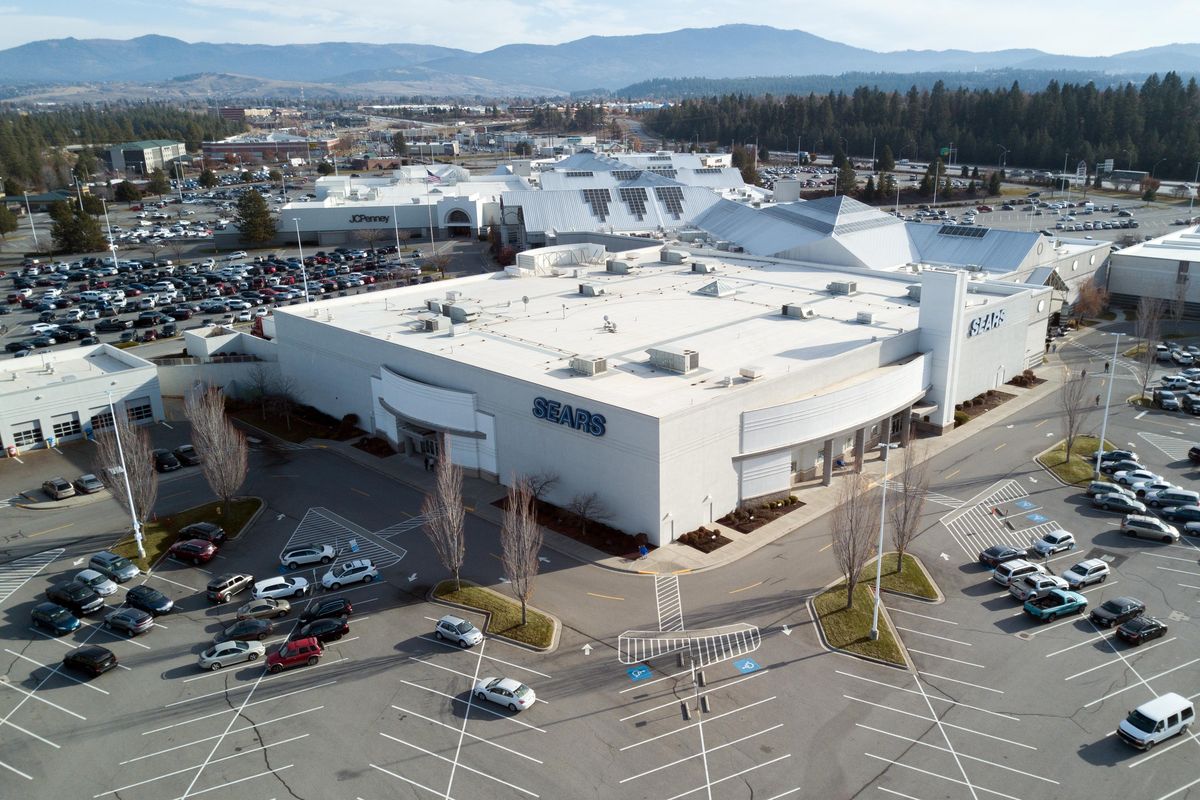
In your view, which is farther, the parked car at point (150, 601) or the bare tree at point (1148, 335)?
the bare tree at point (1148, 335)

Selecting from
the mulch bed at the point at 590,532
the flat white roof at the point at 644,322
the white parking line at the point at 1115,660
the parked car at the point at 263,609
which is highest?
the flat white roof at the point at 644,322

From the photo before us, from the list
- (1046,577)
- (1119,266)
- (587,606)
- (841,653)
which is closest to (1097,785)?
(841,653)

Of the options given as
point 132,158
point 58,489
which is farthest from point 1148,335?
point 132,158

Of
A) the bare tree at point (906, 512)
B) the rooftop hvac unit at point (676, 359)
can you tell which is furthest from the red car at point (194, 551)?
the bare tree at point (906, 512)

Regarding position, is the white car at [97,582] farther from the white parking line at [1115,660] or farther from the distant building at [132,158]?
the distant building at [132,158]

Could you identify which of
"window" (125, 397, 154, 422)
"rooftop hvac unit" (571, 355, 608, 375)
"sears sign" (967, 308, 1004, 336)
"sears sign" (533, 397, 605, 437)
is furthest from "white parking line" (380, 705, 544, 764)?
"sears sign" (967, 308, 1004, 336)

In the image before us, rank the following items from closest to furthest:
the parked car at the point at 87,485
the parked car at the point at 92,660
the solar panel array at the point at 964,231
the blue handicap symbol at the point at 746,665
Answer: the blue handicap symbol at the point at 746,665 < the parked car at the point at 92,660 < the parked car at the point at 87,485 < the solar panel array at the point at 964,231
